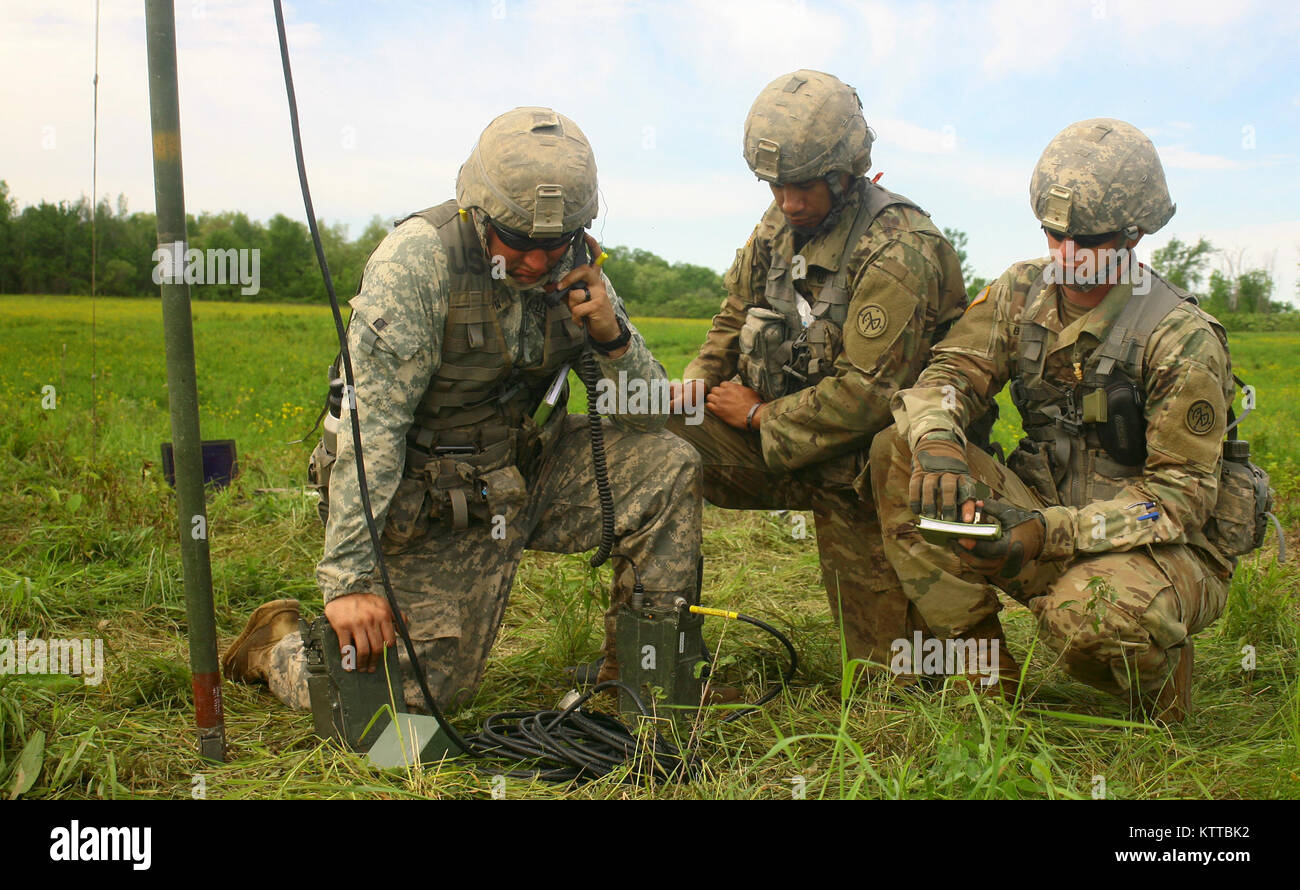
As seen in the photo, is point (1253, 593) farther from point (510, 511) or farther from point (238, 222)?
point (238, 222)

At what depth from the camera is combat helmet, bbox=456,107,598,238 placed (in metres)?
3.32

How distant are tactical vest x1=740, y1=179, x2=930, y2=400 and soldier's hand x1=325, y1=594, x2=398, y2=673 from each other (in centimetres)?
206

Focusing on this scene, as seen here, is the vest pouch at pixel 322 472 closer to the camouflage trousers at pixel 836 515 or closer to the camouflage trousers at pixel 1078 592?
the camouflage trousers at pixel 836 515

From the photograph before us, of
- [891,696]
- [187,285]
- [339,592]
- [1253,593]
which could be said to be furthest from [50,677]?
[1253,593]

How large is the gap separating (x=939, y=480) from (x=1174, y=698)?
108 cm

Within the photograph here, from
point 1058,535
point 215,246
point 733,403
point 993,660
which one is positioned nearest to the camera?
point 1058,535

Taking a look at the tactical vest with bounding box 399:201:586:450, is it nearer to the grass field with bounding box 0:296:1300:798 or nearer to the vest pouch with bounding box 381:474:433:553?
the vest pouch with bounding box 381:474:433:553

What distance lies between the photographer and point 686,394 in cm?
478

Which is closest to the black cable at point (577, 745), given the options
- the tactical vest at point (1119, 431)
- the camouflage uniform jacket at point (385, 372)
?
the camouflage uniform jacket at point (385, 372)

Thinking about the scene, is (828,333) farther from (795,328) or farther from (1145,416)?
(1145,416)

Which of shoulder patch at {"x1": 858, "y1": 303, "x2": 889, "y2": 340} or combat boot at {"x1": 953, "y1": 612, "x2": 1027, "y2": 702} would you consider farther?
shoulder patch at {"x1": 858, "y1": 303, "x2": 889, "y2": 340}

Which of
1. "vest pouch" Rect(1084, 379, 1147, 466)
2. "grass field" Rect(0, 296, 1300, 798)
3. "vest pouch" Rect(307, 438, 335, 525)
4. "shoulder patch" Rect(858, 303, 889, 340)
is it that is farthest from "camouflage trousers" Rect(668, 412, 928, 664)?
"vest pouch" Rect(307, 438, 335, 525)

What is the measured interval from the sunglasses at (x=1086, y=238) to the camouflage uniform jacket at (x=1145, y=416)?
19 cm

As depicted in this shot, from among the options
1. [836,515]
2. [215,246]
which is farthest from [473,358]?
[215,246]
